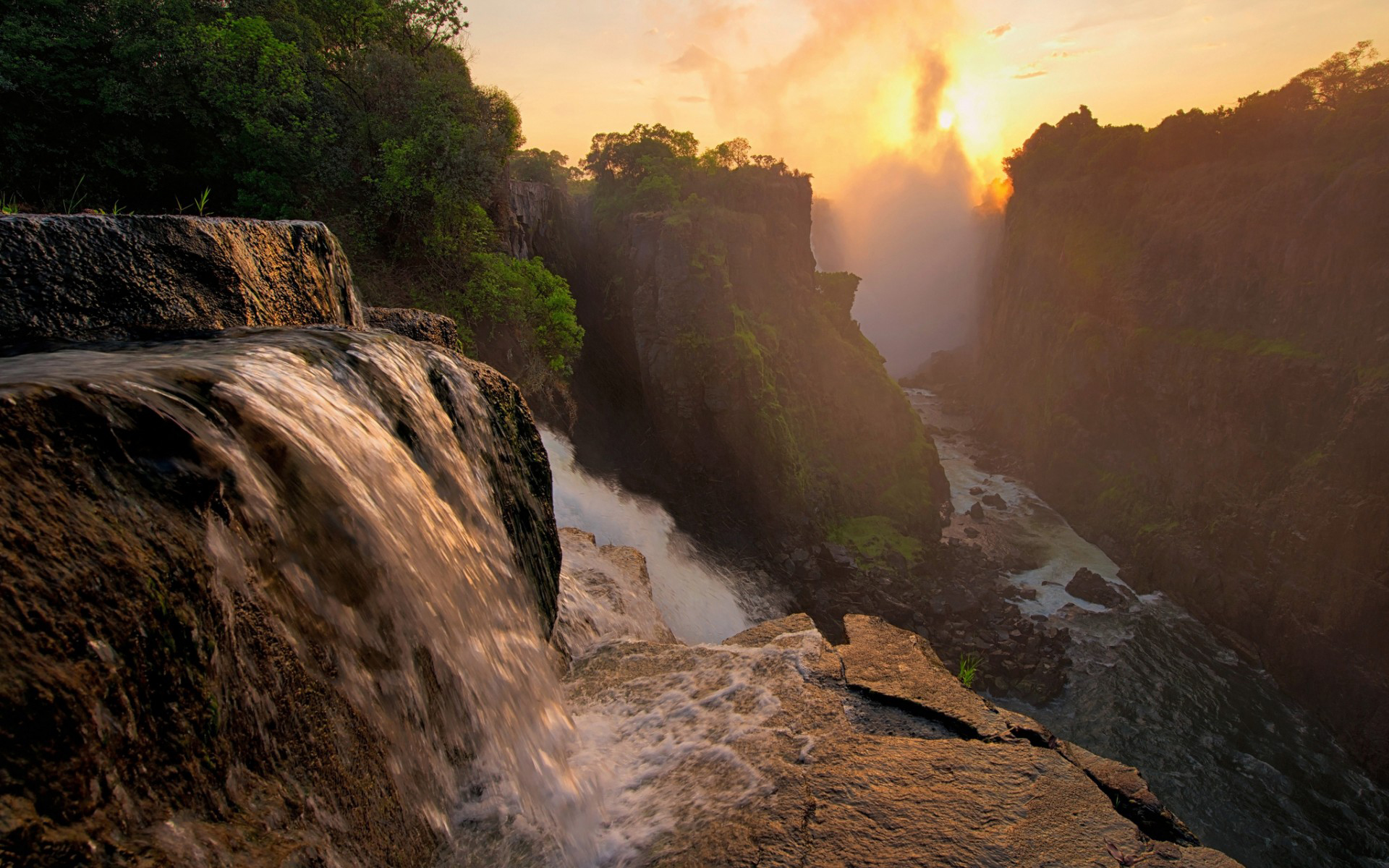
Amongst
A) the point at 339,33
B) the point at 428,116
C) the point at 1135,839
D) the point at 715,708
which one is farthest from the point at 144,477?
the point at 339,33

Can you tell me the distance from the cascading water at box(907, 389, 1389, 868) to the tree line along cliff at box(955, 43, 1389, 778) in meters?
1.67

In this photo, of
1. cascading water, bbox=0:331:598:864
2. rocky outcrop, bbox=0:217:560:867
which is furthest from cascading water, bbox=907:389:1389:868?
rocky outcrop, bbox=0:217:560:867

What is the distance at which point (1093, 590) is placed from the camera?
28.0 meters

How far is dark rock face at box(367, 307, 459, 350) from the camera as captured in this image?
26.2 feet

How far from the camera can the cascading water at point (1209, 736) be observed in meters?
17.8

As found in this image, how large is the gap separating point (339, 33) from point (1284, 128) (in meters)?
44.8

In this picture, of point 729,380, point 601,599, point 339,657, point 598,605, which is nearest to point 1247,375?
point 729,380

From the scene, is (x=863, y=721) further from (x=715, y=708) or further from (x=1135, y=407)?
(x=1135, y=407)

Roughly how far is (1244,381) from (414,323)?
37.9m

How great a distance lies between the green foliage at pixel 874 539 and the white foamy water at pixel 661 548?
764 centimetres

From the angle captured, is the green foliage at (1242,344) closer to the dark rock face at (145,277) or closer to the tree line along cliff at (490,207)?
the tree line along cliff at (490,207)

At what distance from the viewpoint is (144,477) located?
2.67 metres

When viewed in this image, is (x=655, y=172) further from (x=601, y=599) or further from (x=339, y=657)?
(x=339, y=657)

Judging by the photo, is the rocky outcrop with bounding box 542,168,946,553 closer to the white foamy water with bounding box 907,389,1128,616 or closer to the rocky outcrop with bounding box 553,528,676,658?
the white foamy water with bounding box 907,389,1128,616
